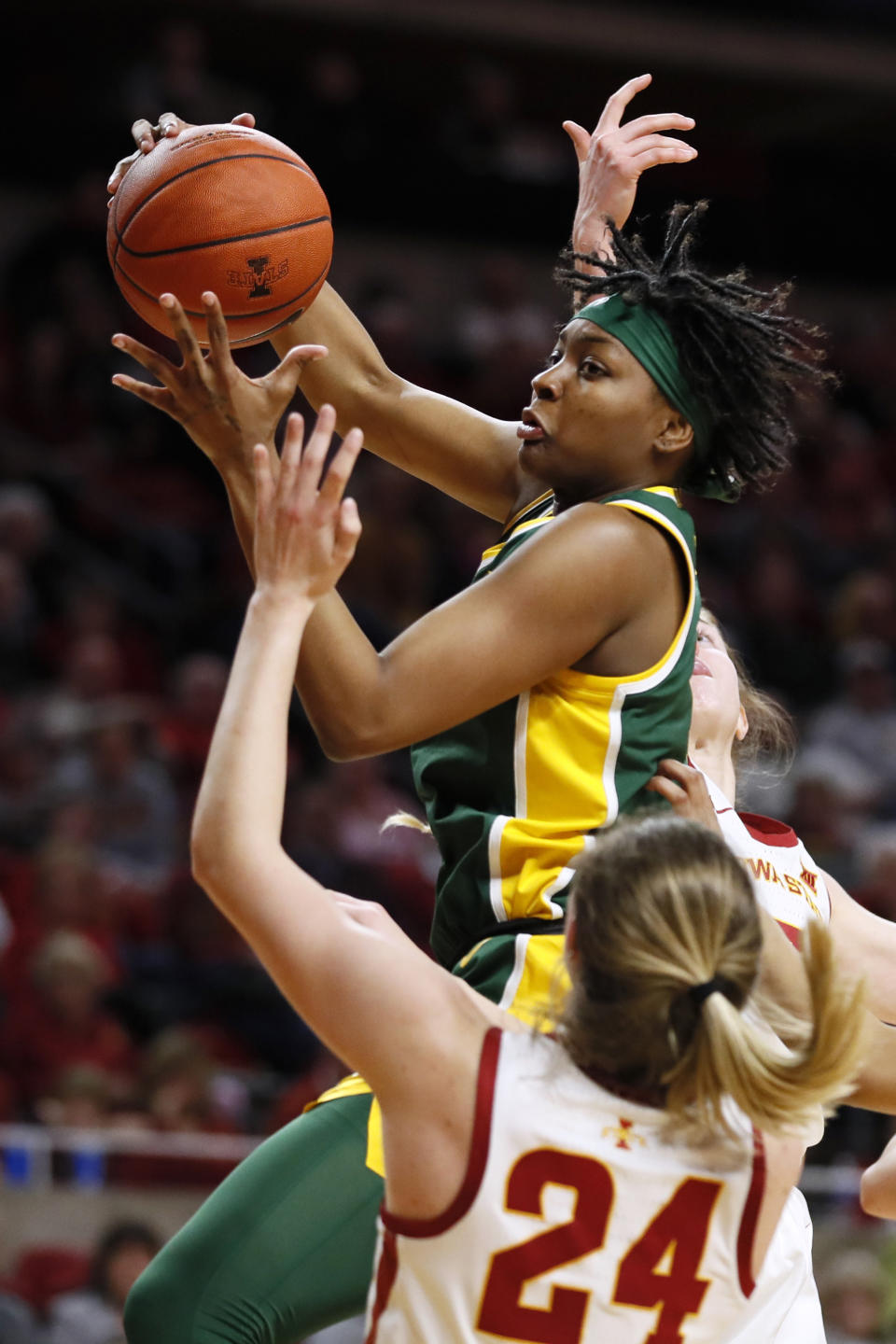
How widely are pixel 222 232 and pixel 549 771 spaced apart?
3.05 feet

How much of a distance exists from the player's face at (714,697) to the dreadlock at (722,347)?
1.73 feet

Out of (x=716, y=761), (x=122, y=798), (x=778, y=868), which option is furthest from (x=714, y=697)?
(x=122, y=798)

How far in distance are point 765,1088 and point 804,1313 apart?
0.69 meters

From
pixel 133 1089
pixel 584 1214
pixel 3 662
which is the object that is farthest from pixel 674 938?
pixel 3 662

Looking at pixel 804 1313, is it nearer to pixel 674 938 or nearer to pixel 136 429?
pixel 674 938

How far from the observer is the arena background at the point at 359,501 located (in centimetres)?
567

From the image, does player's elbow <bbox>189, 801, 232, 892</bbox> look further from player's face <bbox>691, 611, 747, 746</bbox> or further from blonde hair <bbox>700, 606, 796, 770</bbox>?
blonde hair <bbox>700, 606, 796, 770</bbox>

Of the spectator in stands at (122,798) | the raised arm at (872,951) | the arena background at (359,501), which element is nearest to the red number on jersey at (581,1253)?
the raised arm at (872,951)

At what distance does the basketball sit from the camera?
2.65m

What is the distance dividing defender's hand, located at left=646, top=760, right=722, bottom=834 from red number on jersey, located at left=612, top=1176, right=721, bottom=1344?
0.70m

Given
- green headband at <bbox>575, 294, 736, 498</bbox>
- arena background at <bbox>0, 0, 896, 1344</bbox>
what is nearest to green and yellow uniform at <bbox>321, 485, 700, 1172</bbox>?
green headband at <bbox>575, 294, 736, 498</bbox>

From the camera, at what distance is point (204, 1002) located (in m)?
6.23

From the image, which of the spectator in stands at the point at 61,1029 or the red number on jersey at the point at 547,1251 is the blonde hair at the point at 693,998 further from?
the spectator in stands at the point at 61,1029

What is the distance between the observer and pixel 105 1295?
477cm
